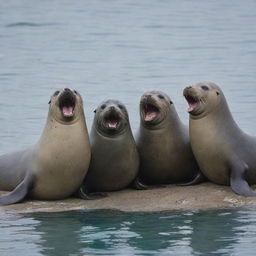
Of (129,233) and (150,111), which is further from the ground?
(150,111)

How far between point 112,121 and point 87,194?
757mm

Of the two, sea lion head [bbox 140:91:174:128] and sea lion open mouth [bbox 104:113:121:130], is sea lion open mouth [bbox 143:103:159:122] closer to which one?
sea lion head [bbox 140:91:174:128]

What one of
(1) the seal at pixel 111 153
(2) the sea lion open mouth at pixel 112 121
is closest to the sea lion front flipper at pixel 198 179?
(1) the seal at pixel 111 153

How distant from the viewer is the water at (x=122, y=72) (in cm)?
1127

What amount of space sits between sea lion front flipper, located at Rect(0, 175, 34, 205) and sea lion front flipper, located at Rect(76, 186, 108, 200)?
490 millimetres

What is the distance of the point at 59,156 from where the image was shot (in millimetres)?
12062

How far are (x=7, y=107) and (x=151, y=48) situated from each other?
9.32 metres

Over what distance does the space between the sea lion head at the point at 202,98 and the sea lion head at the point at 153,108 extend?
0.23m

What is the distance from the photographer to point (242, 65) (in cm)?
2561

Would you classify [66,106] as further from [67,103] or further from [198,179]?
[198,179]

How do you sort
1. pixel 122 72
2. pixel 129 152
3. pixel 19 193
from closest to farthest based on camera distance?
pixel 19 193 < pixel 129 152 < pixel 122 72

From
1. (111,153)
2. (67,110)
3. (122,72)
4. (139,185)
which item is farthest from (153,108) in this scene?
(122,72)

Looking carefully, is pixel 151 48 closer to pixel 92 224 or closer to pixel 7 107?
pixel 7 107

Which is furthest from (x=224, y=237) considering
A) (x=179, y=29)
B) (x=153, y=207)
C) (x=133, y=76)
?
(x=179, y=29)
